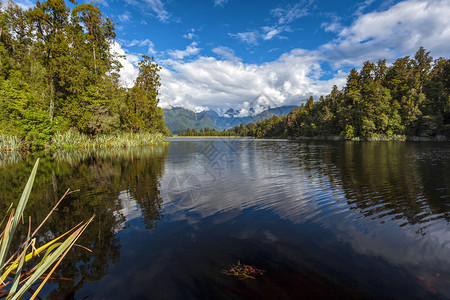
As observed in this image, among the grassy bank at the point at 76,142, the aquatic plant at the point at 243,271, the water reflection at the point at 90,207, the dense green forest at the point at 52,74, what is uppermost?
the dense green forest at the point at 52,74

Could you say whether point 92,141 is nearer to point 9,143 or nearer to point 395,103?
point 9,143

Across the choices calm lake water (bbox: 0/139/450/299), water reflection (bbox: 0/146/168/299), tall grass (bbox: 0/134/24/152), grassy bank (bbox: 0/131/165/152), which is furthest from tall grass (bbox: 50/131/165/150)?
calm lake water (bbox: 0/139/450/299)

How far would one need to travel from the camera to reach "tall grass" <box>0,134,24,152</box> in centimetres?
3019

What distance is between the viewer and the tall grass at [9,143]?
1188 inches

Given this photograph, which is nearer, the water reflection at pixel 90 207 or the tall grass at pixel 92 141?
the water reflection at pixel 90 207

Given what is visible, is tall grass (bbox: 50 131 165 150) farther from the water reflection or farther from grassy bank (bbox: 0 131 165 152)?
the water reflection

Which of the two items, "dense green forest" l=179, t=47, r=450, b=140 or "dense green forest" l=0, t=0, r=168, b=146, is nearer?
"dense green forest" l=0, t=0, r=168, b=146

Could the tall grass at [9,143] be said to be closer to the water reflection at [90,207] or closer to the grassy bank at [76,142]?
the grassy bank at [76,142]

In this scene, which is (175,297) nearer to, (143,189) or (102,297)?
(102,297)

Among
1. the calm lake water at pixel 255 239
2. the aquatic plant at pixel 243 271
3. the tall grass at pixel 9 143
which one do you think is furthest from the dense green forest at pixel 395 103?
the tall grass at pixel 9 143

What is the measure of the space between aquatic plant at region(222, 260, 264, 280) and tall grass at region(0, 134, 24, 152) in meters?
41.6

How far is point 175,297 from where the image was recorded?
4051 mm

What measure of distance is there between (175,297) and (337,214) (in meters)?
6.76

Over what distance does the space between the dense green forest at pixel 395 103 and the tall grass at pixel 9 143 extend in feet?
290
